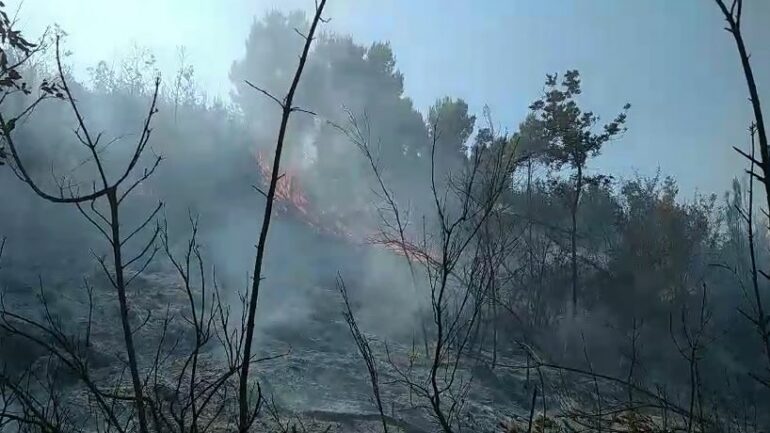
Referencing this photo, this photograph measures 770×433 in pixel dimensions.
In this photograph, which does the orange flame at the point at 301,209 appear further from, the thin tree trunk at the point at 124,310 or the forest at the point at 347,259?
the thin tree trunk at the point at 124,310

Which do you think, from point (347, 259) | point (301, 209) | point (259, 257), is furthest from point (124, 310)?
point (301, 209)

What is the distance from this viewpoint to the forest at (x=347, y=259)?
31.4ft

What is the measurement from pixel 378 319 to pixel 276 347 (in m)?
4.96

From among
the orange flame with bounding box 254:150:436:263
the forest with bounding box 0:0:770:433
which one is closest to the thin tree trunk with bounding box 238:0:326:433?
the forest with bounding box 0:0:770:433

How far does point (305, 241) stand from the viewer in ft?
88.5

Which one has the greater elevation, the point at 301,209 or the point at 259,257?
the point at 301,209

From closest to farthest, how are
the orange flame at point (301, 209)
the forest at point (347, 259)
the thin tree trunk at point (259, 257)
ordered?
the thin tree trunk at point (259, 257)
the forest at point (347, 259)
the orange flame at point (301, 209)

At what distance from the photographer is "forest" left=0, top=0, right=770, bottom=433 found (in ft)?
31.4

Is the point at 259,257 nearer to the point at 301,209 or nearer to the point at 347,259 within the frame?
the point at 347,259

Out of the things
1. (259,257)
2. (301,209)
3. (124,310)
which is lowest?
(124,310)

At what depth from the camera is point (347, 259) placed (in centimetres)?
2519

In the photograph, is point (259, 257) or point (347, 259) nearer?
point (259, 257)

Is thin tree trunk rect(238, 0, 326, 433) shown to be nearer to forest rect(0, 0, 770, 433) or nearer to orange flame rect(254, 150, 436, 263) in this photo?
forest rect(0, 0, 770, 433)

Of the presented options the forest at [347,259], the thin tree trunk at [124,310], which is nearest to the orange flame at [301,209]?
the forest at [347,259]
